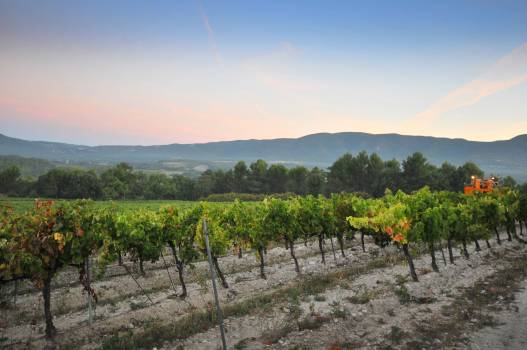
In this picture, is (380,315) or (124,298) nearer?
(380,315)

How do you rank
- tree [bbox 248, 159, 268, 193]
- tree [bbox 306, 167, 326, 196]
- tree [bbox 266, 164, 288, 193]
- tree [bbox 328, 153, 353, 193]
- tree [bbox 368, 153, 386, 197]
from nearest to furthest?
1. tree [bbox 368, 153, 386, 197]
2. tree [bbox 328, 153, 353, 193]
3. tree [bbox 306, 167, 326, 196]
4. tree [bbox 266, 164, 288, 193]
5. tree [bbox 248, 159, 268, 193]

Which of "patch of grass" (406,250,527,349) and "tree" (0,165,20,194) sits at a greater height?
"patch of grass" (406,250,527,349)

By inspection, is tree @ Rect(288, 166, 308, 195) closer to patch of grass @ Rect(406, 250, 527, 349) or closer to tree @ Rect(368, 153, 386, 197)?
tree @ Rect(368, 153, 386, 197)

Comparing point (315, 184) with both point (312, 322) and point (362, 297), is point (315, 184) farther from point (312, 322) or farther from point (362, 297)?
point (312, 322)

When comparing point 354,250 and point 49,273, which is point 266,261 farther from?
point 49,273

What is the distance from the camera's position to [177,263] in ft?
52.3

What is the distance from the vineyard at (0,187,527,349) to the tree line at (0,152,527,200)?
56.1m

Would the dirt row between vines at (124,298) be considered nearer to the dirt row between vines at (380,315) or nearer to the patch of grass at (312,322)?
the dirt row between vines at (380,315)

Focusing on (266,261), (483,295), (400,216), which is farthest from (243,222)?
(483,295)

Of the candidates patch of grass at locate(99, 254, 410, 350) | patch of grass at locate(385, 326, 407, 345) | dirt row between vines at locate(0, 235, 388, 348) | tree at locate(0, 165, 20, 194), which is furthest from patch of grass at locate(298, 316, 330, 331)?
tree at locate(0, 165, 20, 194)

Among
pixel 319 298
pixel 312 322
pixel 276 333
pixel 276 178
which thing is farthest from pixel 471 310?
pixel 276 178

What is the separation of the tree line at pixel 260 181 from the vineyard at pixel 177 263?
184ft

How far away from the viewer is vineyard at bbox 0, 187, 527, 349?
11.4 m

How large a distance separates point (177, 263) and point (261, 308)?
4782 mm
